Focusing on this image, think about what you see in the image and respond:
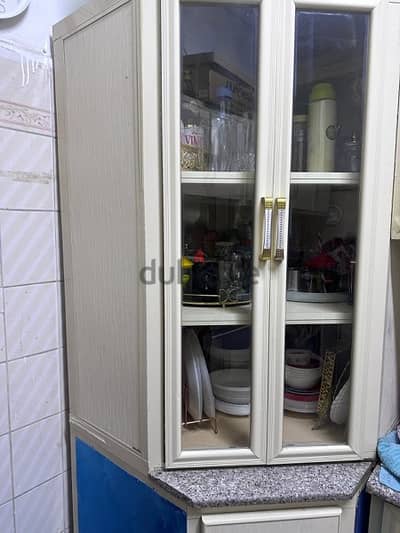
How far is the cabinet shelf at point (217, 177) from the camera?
2.59 ft

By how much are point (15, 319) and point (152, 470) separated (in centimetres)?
46

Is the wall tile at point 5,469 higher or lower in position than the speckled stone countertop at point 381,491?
lower

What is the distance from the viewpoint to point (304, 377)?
0.94m

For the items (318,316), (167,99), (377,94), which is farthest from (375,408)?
(167,99)

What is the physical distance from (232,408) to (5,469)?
1.82 ft

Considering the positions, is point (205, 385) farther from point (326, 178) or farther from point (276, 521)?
point (326, 178)

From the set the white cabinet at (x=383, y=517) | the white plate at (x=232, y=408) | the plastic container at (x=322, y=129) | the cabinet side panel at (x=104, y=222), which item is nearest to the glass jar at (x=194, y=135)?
the cabinet side panel at (x=104, y=222)

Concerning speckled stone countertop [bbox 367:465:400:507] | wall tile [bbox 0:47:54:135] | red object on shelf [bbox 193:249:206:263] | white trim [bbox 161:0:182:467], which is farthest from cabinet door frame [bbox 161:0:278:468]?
wall tile [bbox 0:47:54:135]

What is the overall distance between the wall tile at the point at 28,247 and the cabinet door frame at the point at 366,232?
551mm

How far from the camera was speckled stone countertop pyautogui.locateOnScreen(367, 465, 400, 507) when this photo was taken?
76 cm

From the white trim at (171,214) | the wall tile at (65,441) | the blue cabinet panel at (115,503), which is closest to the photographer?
the white trim at (171,214)

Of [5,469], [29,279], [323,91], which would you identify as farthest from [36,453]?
[323,91]

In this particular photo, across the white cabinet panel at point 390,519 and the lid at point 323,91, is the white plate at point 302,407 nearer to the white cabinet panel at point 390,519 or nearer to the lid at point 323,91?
the white cabinet panel at point 390,519

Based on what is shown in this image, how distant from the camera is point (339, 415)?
0.87 meters
